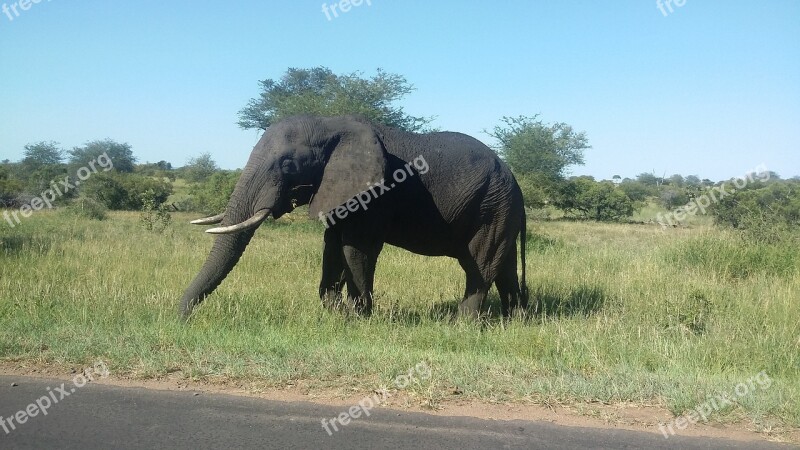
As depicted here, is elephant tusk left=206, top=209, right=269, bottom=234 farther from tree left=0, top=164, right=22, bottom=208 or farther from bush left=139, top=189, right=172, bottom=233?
tree left=0, top=164, right=22, bottom=208

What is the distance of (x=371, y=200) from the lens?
7598mm

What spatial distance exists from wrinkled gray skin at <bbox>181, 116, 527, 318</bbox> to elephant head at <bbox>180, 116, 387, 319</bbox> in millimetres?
11

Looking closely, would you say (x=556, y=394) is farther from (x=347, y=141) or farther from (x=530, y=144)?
(x=530, y=144)

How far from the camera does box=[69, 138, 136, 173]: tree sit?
143ft

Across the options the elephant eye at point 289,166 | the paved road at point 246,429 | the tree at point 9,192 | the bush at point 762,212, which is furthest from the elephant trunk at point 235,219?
the tree at point 9,192

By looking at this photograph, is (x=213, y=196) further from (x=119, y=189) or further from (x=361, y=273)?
(x=361, y=273)

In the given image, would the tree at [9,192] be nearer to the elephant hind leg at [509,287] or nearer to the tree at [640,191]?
the elephant hind leg at [509,287]

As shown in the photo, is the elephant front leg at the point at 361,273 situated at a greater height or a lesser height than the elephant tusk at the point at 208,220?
lesser

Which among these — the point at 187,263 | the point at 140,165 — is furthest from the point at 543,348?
the point at 140,165

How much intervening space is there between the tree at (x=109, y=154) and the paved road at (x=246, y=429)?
1522 inches

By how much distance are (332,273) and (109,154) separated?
4398cm

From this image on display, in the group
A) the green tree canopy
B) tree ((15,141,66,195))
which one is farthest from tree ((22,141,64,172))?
the green tree canopy

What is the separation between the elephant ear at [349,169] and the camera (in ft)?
24.6

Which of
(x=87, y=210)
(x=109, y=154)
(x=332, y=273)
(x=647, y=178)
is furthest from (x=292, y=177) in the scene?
(x=647, y=178)
